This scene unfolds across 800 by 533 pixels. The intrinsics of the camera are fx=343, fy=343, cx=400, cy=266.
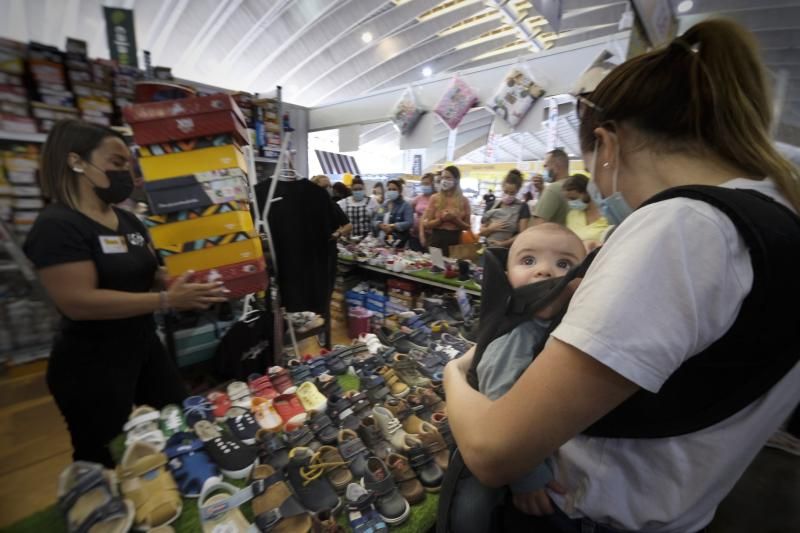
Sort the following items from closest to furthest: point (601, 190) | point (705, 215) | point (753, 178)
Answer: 1. point (705, 215)
2. point (753, 178)
3. point (601, 190)

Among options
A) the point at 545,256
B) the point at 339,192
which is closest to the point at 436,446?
the point at 545,256

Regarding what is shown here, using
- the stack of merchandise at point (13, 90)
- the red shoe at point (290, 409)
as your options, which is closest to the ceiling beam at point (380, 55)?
the stack of merchandise at point (13, 90)

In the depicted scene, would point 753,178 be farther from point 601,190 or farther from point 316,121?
point 316,121

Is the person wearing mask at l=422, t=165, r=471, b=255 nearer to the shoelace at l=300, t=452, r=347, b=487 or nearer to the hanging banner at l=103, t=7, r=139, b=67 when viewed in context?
the shoelace at l=300, t=452, r=347, b=487

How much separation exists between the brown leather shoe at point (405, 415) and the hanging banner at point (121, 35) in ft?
15.8

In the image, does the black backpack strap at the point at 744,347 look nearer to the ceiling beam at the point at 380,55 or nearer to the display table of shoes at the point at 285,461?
the display table of shoes at the point at 285,461

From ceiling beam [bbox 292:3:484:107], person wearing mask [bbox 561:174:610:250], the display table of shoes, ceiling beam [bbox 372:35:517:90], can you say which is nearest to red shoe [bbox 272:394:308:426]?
the display table of shoes

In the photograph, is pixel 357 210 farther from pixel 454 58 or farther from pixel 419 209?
pixel 454 58

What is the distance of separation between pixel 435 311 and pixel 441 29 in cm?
1007

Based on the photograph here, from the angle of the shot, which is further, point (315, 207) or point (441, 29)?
point (441, 29)

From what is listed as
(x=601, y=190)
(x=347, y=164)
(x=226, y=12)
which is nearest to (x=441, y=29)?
(x=226, y=12)

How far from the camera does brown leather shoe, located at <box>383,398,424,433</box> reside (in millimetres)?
1573

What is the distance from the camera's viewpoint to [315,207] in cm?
307

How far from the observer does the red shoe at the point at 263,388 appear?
72.6 inches
